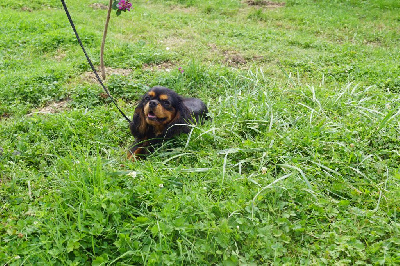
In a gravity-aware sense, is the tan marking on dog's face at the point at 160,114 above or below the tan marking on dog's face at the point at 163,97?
below

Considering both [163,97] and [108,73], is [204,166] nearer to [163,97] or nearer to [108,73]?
[163,97]

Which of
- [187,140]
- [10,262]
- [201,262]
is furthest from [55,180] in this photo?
[201,262]

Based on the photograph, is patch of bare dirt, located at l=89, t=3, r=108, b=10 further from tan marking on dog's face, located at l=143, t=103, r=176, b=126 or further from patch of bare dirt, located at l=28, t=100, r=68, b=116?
tan marking on dog's face, located at l=143, t=103, r=176, b=126

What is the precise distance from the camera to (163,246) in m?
2.28

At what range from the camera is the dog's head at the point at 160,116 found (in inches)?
143

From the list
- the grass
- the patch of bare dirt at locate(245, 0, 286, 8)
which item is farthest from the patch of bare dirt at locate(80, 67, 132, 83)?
the patch of bare dirt at locate(245, 0, 286, 8)

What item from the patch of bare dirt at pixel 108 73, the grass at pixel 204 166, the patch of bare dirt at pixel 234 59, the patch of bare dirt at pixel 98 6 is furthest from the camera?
the patch of bare dirt at pixel 98 6

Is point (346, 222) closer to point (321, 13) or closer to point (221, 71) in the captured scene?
point (221, 71)

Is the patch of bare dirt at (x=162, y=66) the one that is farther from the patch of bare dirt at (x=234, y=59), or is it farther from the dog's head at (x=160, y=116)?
the dog's head at (x=160, y=116)

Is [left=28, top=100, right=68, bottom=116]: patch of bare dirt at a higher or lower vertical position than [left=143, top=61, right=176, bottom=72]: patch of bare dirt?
lower

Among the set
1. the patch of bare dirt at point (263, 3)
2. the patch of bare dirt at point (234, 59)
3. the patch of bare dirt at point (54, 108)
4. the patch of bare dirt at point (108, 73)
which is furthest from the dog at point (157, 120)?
the patch of bare dirt at point (263, 3)

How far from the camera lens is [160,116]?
364cm

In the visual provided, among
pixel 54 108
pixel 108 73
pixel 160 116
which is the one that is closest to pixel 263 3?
pixel 108 73

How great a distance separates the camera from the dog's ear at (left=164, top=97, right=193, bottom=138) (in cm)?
368
